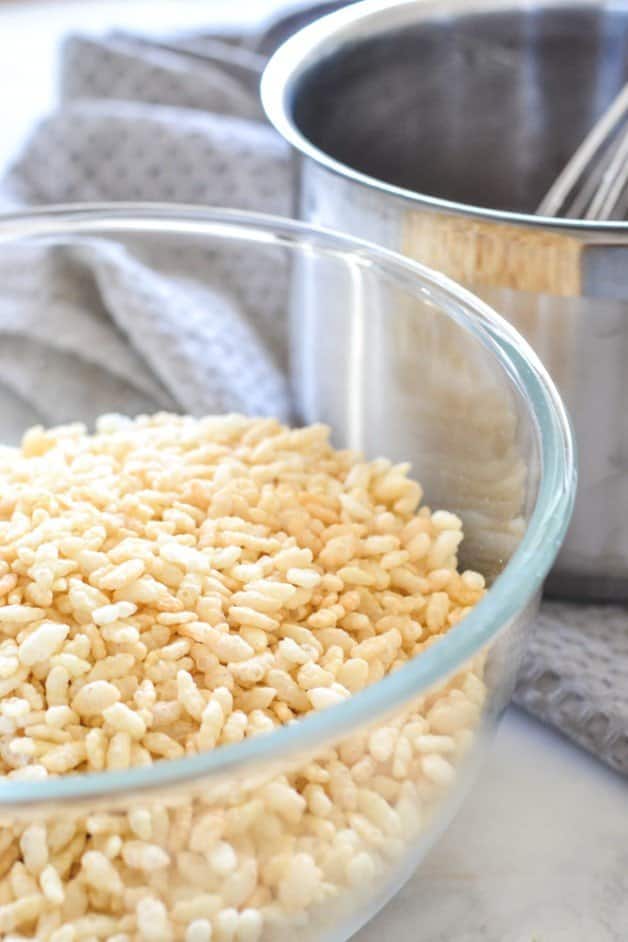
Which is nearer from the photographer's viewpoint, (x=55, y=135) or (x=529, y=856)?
(x=529, y=856)

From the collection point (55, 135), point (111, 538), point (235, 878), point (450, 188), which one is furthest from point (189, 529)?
point (55, 135)

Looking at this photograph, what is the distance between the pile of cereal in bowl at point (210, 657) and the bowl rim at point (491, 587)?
0.01m

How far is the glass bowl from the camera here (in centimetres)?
42

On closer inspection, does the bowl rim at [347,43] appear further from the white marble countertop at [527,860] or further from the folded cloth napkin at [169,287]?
the white marble countertop at [527,860]

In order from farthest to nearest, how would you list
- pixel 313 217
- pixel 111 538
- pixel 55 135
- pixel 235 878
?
pixel 55 135, pixel 313 217, pixel 111 538, pixel 235 878

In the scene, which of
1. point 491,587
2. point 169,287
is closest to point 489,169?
point 169,287

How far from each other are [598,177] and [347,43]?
0.48 feet

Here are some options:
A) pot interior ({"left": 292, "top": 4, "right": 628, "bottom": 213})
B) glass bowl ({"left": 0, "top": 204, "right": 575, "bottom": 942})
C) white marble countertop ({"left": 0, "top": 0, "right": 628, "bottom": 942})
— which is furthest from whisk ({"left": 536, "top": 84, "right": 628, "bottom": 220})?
white marble countertop ({"left": 0, "top": 0, "right": 628, "bottom": 942})

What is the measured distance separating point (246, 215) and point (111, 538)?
20cm

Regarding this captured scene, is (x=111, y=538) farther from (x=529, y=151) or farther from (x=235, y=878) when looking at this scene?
(x=529, y=151)

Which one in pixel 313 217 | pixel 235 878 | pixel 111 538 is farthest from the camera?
pixel 313 217

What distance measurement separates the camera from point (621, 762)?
22.7 inches

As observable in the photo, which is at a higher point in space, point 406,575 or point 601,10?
point 601,10

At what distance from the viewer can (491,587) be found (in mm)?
475
